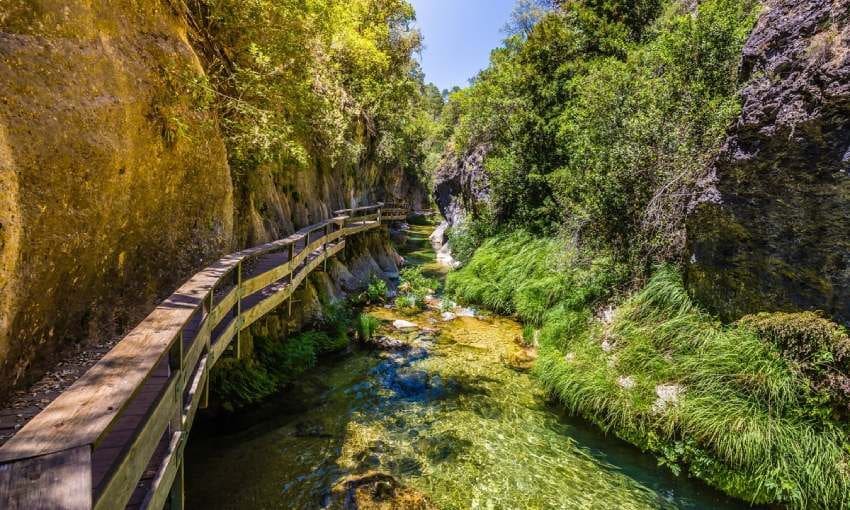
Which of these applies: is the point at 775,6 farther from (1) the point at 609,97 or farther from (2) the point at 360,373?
(2) the point at 360,373

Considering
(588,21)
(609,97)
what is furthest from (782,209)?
(588,21)

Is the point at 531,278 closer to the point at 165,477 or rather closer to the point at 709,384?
the point at 709,384

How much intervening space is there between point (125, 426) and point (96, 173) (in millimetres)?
3037

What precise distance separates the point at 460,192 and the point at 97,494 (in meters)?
23.6

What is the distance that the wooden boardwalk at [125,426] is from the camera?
1577 millimetres

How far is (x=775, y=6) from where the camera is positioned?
684cm

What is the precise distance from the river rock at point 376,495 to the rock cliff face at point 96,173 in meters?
3.68

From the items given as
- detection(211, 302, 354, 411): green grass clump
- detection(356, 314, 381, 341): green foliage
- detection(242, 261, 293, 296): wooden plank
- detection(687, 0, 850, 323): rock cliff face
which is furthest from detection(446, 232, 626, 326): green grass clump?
detection(242, 261, 293, 296): wooden plank

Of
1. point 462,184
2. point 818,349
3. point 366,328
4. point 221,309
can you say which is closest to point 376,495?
point 221,309

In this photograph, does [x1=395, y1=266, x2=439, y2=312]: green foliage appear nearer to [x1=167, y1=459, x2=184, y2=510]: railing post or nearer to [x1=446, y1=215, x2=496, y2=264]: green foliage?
[x1=446, y1=215, x2=496, y2=264]: green foliage

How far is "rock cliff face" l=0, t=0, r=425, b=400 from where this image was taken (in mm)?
3799

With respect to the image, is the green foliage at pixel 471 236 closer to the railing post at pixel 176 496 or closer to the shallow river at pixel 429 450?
the shallow river at pixel 429 450

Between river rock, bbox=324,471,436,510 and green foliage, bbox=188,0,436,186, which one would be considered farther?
green foliage, bbox=188,0,436,186

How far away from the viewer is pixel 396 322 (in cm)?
1266
